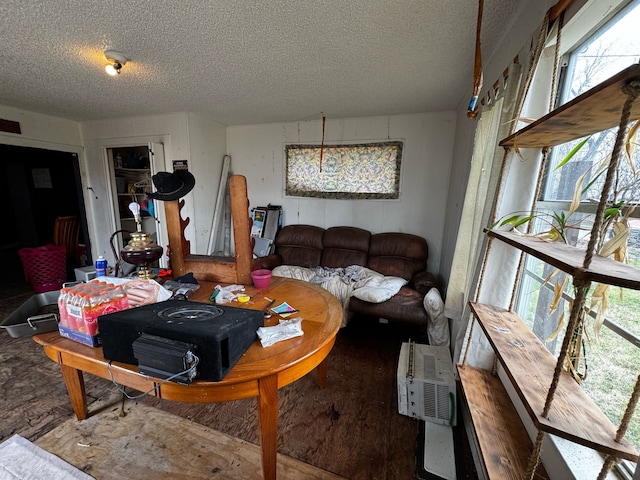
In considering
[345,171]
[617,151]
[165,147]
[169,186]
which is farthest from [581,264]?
[165,147]

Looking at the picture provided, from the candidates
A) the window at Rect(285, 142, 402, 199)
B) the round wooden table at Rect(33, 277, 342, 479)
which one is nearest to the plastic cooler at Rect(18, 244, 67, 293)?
the round wooden table at Rect(33, 277, 342, 479)

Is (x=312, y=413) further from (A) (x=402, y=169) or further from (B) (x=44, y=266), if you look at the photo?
(B) (x=44, y=266)

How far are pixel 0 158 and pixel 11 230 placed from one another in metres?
2.14

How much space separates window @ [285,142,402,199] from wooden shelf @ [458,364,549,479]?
2.37 meters

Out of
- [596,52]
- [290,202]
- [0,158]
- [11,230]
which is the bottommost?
[11,230]

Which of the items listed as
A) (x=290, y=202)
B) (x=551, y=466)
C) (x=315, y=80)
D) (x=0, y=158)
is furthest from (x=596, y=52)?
(x=0, y=158)

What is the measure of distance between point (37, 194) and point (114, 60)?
168 inches

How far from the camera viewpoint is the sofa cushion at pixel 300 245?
10.6 ft

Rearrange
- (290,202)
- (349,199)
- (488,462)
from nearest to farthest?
Answer: (488,462) < (349,199) < (290,202)

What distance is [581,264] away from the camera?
58 centimetres

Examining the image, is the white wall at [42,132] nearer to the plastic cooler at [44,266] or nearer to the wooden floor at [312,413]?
the plastic cooler at [44,266]

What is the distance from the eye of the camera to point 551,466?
34.2 inches

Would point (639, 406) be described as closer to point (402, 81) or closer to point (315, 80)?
point (402, 81)

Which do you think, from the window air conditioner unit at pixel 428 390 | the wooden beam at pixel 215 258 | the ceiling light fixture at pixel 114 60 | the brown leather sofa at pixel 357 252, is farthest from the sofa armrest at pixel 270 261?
the ceiling light fixture at pixel 114 60
